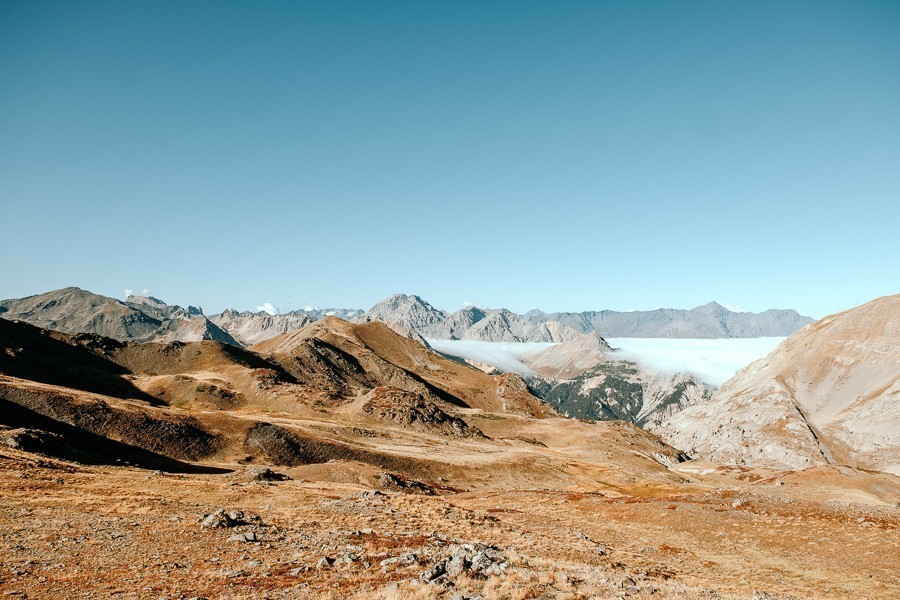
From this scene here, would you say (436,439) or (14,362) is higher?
(14,362)

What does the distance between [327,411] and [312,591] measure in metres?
121

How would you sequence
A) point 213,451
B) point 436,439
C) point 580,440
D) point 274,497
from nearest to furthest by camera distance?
point 274,497 < point 213,451 < point 436,439 < point 580,440

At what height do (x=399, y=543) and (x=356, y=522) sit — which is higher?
(x=399, y=543)

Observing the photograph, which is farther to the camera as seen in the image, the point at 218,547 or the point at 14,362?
the point at 14,362

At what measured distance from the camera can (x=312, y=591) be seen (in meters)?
19.3

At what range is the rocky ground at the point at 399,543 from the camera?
2061 cm

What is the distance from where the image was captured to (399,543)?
28500mm

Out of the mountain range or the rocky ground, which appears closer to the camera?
the rocky ground

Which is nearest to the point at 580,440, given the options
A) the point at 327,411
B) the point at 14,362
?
the point at 327,411

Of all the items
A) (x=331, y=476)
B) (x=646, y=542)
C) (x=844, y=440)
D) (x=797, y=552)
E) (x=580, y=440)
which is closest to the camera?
(x=797, y=552)

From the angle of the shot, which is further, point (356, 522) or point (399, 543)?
point (356, 522)

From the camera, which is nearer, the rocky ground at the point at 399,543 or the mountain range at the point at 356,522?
the rocky ground at the point at 399,543

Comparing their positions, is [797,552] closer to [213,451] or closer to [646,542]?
[646,542]

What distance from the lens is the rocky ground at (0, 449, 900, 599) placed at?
2061 centimetres
